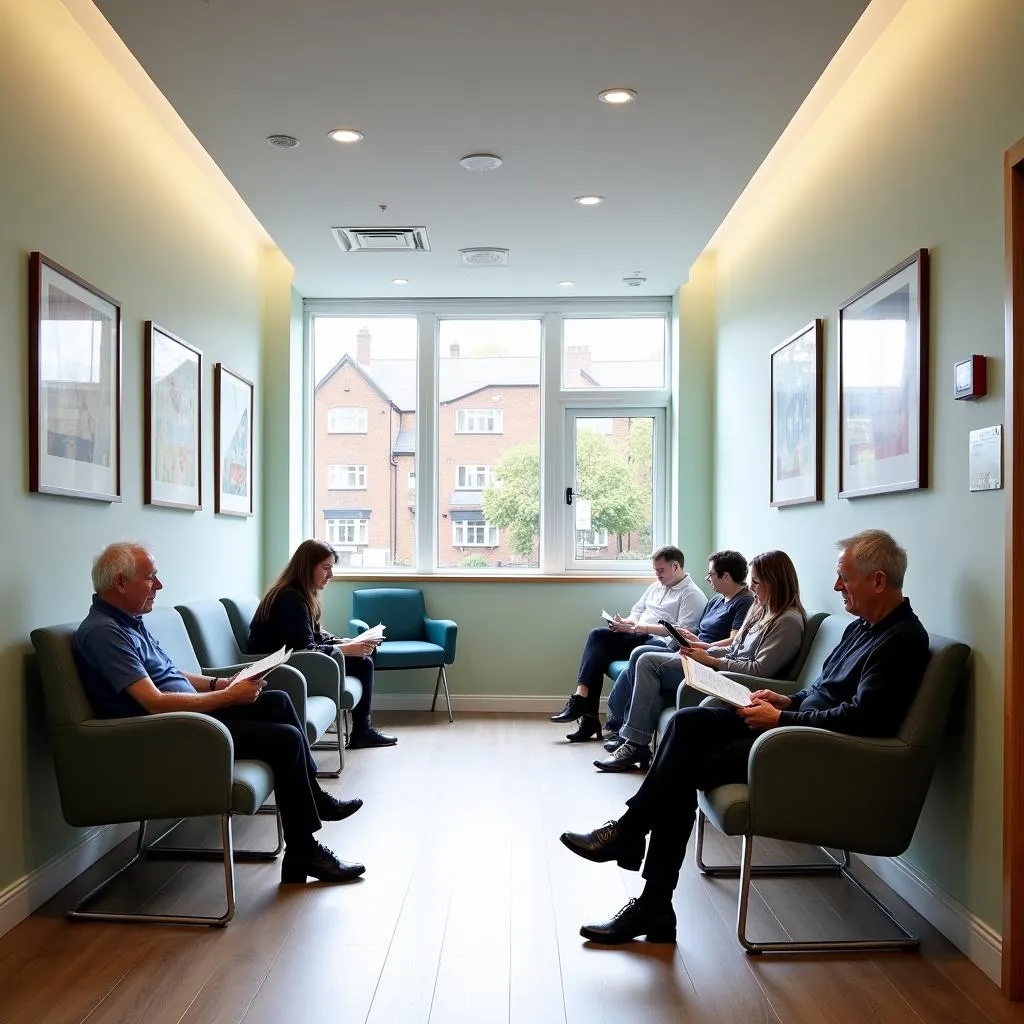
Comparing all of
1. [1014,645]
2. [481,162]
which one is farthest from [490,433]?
[1014,645]

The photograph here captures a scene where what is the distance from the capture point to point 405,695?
7.24m

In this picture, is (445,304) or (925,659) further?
(445,304)

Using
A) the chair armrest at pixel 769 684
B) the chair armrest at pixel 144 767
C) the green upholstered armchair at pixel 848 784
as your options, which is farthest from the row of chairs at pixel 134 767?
the chair armrest at pixel 769 684

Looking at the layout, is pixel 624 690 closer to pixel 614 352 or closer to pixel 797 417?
pixel 797 417

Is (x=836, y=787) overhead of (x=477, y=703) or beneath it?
overhead

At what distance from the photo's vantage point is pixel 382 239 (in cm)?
582

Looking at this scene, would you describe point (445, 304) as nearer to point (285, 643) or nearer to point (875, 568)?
point (285, 643)

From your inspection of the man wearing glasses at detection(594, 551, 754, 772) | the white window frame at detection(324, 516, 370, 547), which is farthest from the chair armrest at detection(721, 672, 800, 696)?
the white window frame at detection(324, 516, 370, 547)

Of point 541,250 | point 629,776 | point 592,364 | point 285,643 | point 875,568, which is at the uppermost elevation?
point 541,250

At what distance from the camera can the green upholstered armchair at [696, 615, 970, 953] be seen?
3.02m

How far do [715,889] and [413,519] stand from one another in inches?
172

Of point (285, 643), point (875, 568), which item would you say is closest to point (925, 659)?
point (875, 568)

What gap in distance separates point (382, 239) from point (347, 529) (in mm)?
2473

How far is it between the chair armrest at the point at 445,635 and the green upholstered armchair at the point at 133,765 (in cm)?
346
